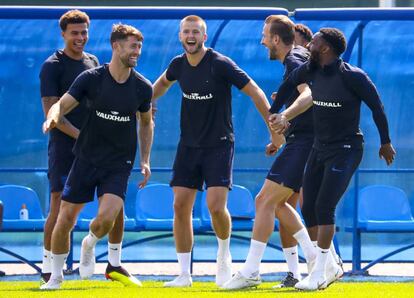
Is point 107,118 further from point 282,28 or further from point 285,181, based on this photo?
point 282,28

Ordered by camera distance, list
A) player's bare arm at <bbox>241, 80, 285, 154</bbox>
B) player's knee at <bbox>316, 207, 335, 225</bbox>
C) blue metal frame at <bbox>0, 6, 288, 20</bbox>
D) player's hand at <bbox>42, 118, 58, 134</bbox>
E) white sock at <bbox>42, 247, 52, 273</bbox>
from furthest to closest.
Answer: blue metal frame at <bbox>0, 6, 288, 20</bbox> < white sock at <bbox>42, 247, 52, 273</bbox> < player's bare arm at <bbox>241, 80, 285, 154</bbox> < player's knee at <bbox>316, 207, 335, 225</bbox> < player's hand at <bbox>42, 118, 58, 134</bbox>

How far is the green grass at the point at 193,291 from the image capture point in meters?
9.73

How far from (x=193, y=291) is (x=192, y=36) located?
6.59 ft

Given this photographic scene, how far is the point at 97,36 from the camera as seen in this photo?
13.4m

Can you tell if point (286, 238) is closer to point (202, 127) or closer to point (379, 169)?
point (202, 127)

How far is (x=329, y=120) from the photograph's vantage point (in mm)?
9953

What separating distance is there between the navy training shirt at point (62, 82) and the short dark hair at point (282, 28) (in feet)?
5.25

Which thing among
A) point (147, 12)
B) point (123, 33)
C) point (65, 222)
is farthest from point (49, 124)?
point (147, 12)

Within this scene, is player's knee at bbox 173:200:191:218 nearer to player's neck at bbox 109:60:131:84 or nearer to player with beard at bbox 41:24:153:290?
player with beard at bbox 41:24:153:290

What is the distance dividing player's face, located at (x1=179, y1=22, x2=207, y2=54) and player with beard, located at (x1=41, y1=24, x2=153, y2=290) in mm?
397

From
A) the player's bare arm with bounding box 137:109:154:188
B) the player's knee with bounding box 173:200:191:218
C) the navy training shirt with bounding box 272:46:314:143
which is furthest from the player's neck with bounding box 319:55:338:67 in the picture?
the player's knee with bounding box 173:200:191:218

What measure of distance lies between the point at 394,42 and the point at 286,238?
3432 mm

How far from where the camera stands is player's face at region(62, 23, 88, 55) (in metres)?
11.0

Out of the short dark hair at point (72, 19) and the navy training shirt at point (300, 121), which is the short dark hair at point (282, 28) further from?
the short dark hair at point (72, 19)
